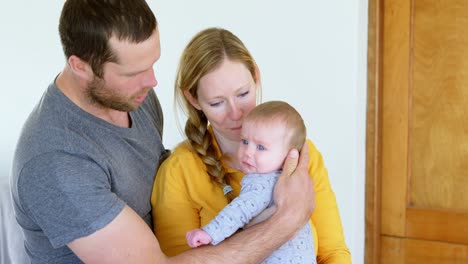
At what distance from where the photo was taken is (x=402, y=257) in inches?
137

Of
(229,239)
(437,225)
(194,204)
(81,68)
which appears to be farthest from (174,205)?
(437,225)

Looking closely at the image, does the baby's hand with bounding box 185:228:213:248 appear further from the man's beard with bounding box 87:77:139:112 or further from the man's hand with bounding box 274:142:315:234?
the man's beard with bounding box 87:77:139:112

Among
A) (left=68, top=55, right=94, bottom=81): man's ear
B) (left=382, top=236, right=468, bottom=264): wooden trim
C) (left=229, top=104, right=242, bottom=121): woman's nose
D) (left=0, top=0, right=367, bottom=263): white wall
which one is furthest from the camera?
(left=382, top=236, right=468, bottom=264): wooden trim

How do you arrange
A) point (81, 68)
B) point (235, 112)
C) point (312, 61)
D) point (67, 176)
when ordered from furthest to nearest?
point (312, 61)
point (235, 112)
point (81, 68)
point (67, 176)

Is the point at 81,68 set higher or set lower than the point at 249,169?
higher

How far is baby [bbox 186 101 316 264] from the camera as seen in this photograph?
1705mm

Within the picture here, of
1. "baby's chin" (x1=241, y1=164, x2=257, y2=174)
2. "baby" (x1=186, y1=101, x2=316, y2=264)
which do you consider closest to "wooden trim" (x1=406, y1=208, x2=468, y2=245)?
"baby" (x1=186, y1=101, x2=316, y2=264)

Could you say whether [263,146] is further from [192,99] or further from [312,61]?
[312,61]

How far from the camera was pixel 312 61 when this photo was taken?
11.1ft

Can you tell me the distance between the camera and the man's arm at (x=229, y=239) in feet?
5.14

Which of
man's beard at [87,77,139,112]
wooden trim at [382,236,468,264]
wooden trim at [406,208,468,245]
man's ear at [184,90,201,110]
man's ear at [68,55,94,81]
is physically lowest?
wooden trim at [382,236,468,264]

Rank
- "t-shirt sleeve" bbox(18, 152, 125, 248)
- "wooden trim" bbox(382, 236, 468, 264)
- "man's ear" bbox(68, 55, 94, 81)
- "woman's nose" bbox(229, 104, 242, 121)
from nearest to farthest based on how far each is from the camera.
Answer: "t-shirt sleeve" bbox(18, 152, 125, 248)
"man's ear" bbox(68, 55, 94, 81)
"woman's nose" bbox(229, 104, 242, 121)
"wooden trim" bbox(382, 236, 468, 264)

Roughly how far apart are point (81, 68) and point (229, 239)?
547mm

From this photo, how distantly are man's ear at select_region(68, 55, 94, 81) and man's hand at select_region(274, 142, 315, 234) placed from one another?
530mm
